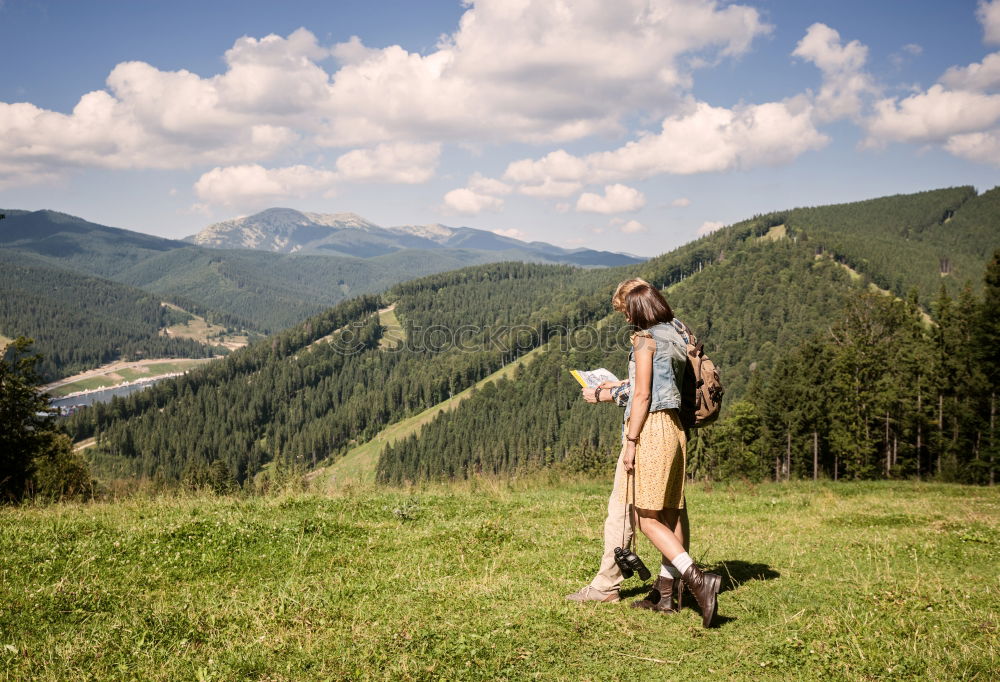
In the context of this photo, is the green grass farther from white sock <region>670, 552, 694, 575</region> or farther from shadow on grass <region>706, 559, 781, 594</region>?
white sock <region>670, 552, 694, 575</region>

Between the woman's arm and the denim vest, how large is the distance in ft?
0.21

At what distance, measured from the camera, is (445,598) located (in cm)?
594

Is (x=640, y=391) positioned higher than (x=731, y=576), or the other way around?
(x=640, y=391)

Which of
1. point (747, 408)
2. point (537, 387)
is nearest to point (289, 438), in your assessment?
point (537, 387)

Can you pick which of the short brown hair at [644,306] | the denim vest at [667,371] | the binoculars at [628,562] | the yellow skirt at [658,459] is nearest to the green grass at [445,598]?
the binoculars at [628,562]

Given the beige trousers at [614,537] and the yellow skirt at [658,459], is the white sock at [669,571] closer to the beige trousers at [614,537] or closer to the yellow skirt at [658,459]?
the beige trousers at [614,537]

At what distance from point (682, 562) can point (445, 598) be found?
2.46 m

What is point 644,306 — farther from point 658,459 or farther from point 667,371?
point 658,459

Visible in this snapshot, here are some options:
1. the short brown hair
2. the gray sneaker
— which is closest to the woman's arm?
the short brown hair

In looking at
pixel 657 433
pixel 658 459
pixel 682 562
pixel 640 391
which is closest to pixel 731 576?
pixel 682 562

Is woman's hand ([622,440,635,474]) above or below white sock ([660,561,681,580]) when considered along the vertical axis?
above

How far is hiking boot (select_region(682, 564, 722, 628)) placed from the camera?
17.6ft

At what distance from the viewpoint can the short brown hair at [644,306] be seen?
5.96m

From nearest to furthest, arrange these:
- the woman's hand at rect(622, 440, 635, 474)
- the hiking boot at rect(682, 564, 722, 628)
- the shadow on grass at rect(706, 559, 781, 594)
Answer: the hiking boot at rect(682, 564, 722, 628) → the woman's hand at rect(622, 440, 635, 474) → the shadow on grass at rect(706, 559, 781, 594)
